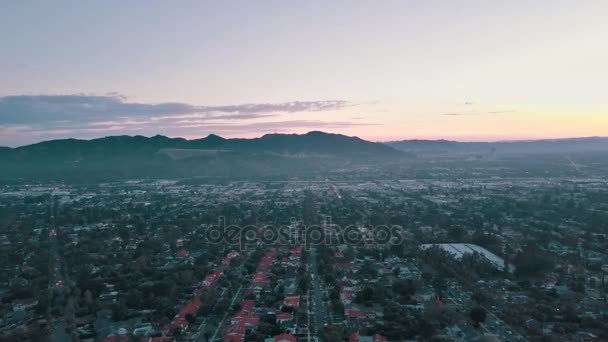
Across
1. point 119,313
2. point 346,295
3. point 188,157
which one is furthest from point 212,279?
point 188,157

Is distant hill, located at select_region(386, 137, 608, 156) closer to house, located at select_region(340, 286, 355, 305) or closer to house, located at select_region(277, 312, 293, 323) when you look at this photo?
house, located at select_region(340, 286, 355, 305)

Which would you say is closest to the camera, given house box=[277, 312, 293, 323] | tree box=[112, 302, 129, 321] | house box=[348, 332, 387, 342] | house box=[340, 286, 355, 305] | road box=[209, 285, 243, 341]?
house box=[348, 332, 387, 342]

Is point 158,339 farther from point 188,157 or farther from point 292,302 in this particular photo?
point 188,157

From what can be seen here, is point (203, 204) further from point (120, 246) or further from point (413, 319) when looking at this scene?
point (413, 319)

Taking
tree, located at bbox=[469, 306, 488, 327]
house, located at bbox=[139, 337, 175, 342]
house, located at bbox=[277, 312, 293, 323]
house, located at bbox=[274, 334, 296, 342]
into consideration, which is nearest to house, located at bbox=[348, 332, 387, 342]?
house, located at bbox=[274, 334, 296, 342]

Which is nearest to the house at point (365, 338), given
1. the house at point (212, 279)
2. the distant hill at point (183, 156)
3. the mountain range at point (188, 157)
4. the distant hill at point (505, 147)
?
the house at point (212, 279)

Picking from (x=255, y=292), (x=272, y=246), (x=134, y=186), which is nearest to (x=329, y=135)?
(x=134, y=186)

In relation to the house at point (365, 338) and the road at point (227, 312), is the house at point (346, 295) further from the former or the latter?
the road at point (227, 312)
